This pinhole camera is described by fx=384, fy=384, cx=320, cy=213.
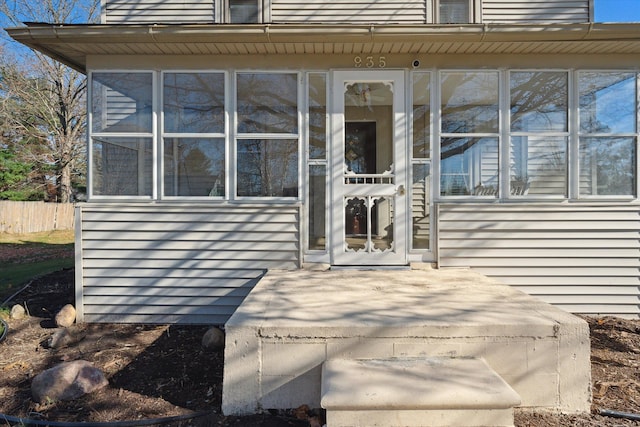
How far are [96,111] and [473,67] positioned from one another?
183 inches

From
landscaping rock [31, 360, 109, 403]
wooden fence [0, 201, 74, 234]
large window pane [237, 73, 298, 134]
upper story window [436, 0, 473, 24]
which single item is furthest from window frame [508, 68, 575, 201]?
wooden fence [0, 201, 74, 234]

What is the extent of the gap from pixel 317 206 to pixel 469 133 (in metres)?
2.10

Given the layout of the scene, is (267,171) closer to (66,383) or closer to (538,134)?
(66,383)

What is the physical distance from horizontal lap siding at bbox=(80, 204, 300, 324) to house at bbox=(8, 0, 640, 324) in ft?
0.06

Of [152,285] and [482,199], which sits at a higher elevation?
[482,199]

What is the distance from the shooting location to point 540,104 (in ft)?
15.6

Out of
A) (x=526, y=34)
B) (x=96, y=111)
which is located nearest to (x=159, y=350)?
(x=96, y=111)

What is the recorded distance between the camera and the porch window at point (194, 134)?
4.72m

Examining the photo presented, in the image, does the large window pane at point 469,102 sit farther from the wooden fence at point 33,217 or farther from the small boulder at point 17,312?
the wooden fence at point 33,217

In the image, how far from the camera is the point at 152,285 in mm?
4641

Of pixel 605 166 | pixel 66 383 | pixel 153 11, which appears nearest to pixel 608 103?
pixel 605 166

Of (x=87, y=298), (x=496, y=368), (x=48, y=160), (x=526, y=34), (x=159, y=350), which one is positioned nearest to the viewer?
(x=496, y=368)

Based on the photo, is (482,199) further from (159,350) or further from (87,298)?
(87,298)

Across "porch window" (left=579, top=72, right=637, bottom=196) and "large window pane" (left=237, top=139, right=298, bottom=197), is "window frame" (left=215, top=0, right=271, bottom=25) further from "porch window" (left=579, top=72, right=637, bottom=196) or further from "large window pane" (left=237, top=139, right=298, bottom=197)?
"porch window" (left=579, top=72, right=637, bottom=196)
